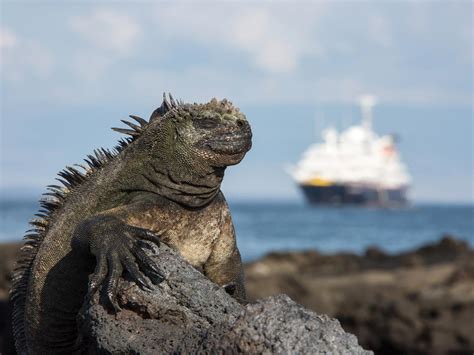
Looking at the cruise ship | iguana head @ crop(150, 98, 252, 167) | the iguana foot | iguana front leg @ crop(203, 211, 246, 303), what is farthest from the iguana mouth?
the cruise ship

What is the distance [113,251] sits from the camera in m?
4.18

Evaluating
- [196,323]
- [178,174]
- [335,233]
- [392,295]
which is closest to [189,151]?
[178,174]

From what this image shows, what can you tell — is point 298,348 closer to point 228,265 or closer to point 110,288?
point 110,288

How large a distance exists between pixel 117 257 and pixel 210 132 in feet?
2.23

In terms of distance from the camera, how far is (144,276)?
4098 millimetres

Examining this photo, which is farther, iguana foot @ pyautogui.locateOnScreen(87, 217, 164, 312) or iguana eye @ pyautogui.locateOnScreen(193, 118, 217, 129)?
iguana eye @ pyautogui.locateOnScreen(193, 118, 217, 129)

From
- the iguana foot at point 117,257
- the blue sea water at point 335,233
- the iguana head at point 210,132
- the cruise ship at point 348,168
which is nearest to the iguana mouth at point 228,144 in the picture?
the iguana head at point 210,132

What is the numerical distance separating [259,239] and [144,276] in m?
54.3

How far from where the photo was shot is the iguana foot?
4066mm

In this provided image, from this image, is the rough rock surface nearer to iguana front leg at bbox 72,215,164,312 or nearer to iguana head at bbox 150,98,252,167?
iguana front leg at bbox 72,215,164,312

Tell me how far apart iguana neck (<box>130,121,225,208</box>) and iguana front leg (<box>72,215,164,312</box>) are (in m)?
0.27

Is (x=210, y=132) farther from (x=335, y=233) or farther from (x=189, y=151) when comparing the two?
(x=335, y=233)

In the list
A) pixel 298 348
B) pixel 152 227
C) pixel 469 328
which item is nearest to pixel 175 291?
pixel 152 227

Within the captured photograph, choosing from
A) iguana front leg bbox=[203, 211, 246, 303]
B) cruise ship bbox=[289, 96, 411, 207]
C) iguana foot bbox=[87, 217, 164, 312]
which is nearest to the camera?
iguana foot bbox=[87, 217, 164, 312]
